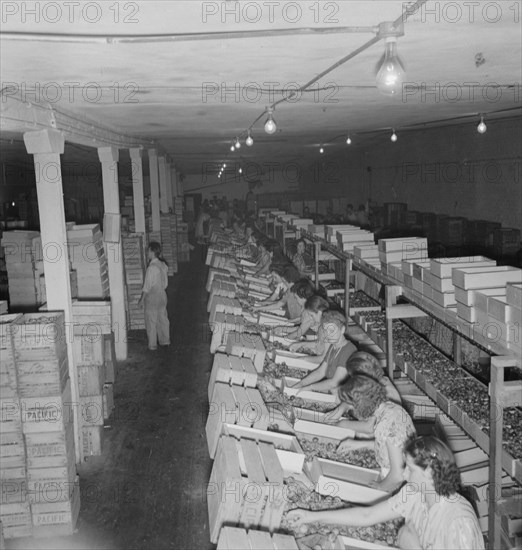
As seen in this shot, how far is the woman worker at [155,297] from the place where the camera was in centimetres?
963

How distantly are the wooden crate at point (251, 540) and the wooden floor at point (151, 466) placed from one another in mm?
1935

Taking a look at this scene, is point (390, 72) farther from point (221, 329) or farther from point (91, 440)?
point (91, 440)

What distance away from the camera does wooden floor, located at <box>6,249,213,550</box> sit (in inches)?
200

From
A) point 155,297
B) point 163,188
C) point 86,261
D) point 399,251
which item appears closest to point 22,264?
point 86,261

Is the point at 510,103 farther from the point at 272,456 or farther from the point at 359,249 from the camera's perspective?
Result: the point at 272,456

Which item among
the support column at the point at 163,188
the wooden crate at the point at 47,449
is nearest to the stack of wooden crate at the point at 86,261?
the wooden crate at the point at 47,449

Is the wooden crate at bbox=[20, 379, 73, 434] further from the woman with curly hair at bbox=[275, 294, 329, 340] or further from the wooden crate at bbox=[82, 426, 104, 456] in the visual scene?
the woman with curly hair at bbox=[275, 294, 329, 340]

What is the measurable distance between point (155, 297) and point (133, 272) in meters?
1.44

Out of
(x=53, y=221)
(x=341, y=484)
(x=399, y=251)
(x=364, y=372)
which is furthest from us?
(x=399, y=251)

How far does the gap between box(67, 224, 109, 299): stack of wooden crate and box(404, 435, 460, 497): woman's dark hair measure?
16.9 ft

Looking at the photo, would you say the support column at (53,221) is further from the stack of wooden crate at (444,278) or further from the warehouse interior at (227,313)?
the stack of wooden crate at (444,278)

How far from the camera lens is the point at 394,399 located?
4902 mm

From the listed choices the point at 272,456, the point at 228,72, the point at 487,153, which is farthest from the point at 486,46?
the point at 487,153

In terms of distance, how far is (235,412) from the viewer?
4.24m
